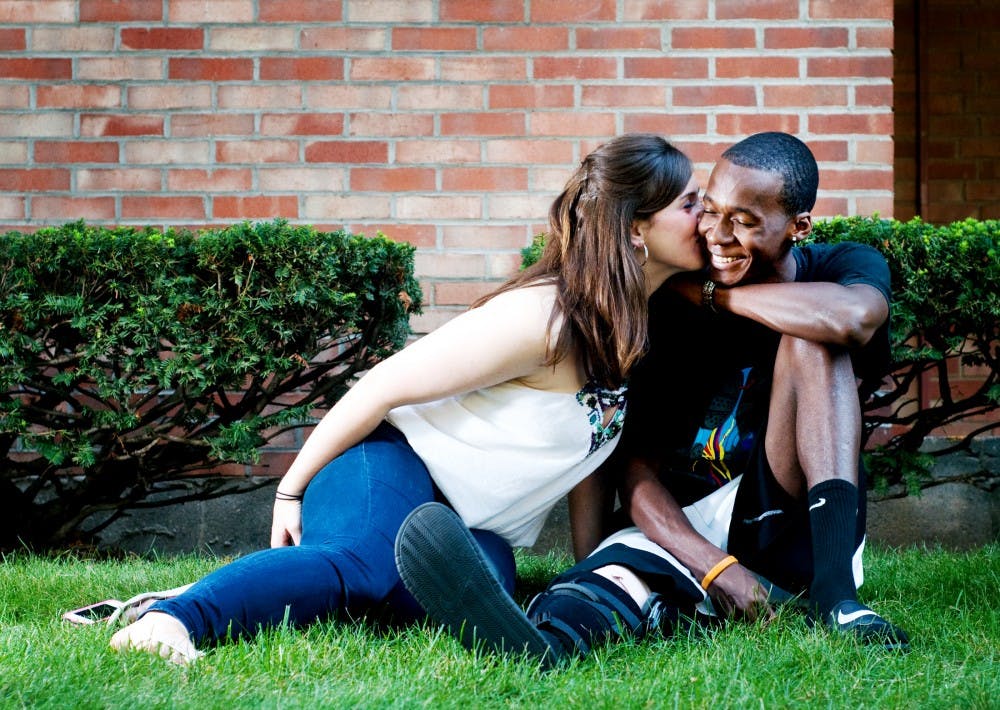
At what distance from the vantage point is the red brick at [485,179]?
456 cm

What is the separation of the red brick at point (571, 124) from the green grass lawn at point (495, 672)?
103 inches

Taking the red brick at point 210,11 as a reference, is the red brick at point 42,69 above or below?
below

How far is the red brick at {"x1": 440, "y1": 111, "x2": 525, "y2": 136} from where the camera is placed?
4.56m

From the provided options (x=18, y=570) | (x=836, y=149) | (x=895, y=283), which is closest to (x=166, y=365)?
(x=18, y=570)

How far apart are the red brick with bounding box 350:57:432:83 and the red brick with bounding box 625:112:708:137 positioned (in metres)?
0.94

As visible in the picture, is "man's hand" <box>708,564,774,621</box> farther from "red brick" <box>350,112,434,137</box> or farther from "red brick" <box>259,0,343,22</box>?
"red brick" <box>259,0,343,22</box>

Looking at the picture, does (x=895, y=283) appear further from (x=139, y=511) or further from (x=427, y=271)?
(x=139, y=511)

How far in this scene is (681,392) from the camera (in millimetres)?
2916

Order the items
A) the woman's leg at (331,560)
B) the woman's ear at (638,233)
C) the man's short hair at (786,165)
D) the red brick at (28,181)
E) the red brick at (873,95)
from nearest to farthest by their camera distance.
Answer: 1. the woman's leg at (331,560)
2. the woman's ear at (638,233)
3. the man's short hair at (786,165)
4. the red brick at (873,95)
5. the red brick at (28,181)

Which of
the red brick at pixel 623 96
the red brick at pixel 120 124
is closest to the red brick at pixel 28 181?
the red brick at pixel 120 124

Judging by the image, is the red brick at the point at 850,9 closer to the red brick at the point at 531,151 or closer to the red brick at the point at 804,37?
the red brick at the point at 804,37

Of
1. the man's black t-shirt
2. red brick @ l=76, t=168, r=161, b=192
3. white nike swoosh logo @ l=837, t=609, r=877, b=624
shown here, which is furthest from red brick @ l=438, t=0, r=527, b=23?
white nike swoosh logo @ l=837, t=609, r=877, b=624

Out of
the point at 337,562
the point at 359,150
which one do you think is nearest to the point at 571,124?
the point at 359,150

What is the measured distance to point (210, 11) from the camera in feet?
15.1
